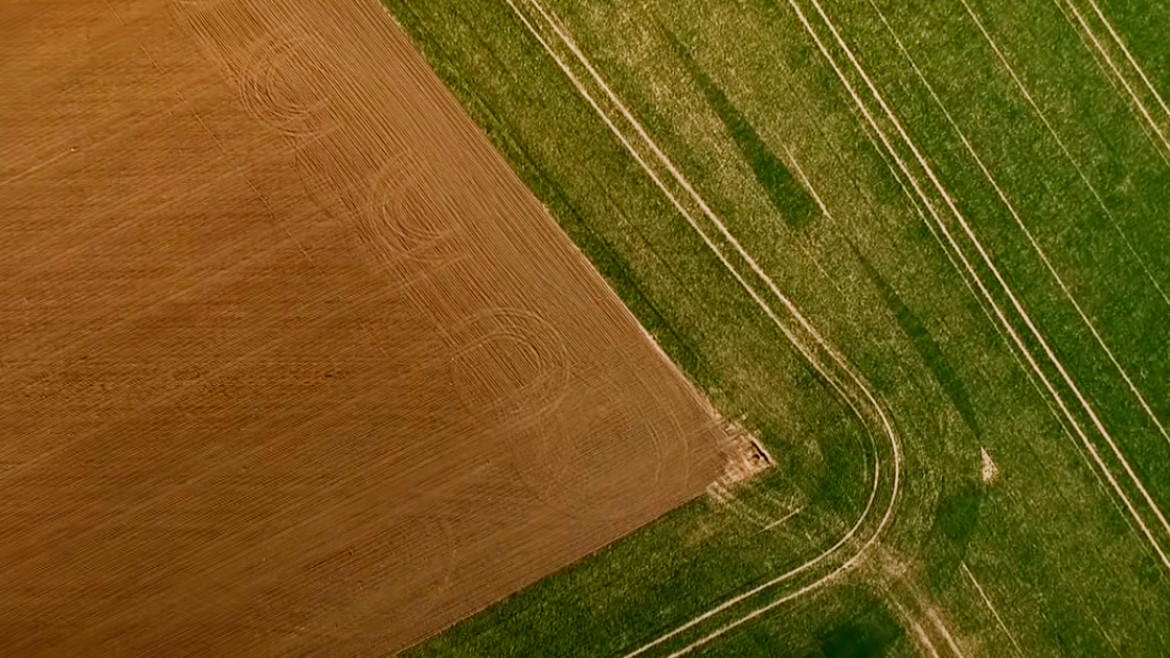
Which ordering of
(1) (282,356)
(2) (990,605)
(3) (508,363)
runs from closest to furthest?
(1) (282,356) < (3) (508,363) < (2) (990,605)

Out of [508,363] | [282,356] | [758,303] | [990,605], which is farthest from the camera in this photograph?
[990,605]

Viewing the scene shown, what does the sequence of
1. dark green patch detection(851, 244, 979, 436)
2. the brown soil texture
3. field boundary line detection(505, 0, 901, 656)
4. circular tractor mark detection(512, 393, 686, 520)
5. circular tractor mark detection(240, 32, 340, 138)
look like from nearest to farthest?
1. the brown soil texture
2. circular tractor mark detection(240, 32, 340, 138)
3. field boundary line detection(505, 0, 901, 656)
4. circular tractor mark detection(512, 393, 686, 520)
5. dark green patch detection(851, 244, 979, 436)

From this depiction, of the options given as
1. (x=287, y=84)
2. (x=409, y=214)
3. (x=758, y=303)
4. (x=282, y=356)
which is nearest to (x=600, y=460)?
(x=758, y=303)

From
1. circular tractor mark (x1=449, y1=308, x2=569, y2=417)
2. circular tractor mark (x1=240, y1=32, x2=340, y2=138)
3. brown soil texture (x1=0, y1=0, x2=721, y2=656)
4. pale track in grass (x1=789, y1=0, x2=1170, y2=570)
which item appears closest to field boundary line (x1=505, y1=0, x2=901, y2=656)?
brown soil texture (x1=0, y1=0, x2=721, y2=656)

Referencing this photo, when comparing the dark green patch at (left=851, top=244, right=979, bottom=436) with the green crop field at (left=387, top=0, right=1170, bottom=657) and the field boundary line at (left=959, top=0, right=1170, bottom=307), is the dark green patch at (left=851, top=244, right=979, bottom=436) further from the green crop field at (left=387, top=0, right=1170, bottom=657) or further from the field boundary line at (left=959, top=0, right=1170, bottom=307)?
the field boundary line at (left=959, top=0, right=1170, bottom=307)

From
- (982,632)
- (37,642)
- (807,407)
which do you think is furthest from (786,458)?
(37,642)

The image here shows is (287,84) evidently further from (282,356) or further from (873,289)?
(873,289)
